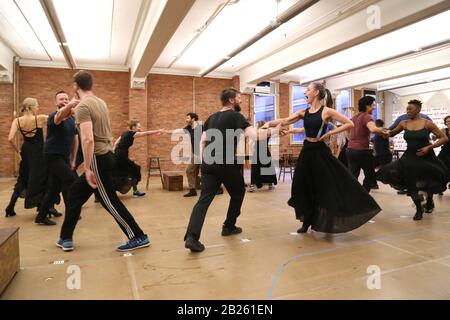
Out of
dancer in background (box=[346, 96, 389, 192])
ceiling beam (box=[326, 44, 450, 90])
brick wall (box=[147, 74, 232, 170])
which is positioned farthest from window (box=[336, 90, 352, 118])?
dancer in background (box=[346, 96, 389, 192])

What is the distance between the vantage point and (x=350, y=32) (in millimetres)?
6816

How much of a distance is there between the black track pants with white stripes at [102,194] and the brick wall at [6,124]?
29.6ft

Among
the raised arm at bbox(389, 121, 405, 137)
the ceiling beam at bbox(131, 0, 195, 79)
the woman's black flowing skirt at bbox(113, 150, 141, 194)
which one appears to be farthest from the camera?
the woman's black flowing skirt at bbox(113, 150, 141, 194)

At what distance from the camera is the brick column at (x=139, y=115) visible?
11.2 m

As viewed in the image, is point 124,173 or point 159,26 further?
point 159,26

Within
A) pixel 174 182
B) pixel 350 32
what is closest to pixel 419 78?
pixel 350 32

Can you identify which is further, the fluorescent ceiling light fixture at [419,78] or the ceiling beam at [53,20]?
the fluorescent ceiling light fixture at [419,78]

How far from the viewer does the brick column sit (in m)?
11.2

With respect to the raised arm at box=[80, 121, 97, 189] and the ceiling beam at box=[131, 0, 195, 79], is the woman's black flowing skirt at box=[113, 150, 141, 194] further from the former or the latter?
the raised arm at box=[80, 121, 97, 189]

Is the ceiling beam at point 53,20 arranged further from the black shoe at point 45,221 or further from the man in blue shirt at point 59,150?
the black shoe at point 45,221

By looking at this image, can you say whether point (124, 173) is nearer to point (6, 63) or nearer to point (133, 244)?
point (133, 244)

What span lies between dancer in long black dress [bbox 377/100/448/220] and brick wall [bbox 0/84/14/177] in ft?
35.0

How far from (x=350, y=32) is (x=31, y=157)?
6273 millimetres

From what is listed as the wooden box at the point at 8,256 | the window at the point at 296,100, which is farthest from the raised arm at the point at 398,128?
the window at the point at 296,100
